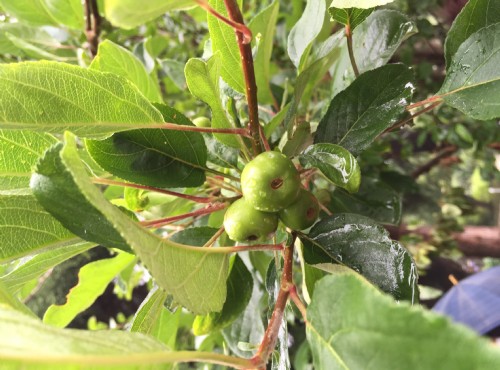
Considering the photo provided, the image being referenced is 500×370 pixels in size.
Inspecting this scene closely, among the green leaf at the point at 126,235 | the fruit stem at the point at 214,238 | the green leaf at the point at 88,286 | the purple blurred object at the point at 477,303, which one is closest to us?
the green leaf at the point at 126,235

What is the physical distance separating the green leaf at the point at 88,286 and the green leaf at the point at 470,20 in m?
0.53

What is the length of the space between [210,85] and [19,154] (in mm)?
207

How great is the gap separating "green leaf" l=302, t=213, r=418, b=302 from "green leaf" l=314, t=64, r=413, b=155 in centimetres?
9

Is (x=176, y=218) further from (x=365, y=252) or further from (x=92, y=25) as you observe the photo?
(x=92, y=25)

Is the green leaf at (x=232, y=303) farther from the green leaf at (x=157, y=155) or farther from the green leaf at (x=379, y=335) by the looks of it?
the green leaf at (x=379, y=335)

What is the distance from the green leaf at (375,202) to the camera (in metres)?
0.81

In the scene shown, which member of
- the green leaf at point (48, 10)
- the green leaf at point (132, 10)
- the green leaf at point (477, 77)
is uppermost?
the green leaf at point (48, 10)

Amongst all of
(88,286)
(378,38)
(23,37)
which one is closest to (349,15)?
(378,38)

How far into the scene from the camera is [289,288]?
411 millimetres

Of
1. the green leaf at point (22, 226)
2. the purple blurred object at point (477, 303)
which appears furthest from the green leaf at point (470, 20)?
the purple blurred object at point (477, 303)

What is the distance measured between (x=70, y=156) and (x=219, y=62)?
189 millimetres

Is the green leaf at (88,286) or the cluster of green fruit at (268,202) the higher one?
the cluster of green fruit at (268,202)

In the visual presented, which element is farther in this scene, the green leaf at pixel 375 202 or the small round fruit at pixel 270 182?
the green leaf at pixel 375 202

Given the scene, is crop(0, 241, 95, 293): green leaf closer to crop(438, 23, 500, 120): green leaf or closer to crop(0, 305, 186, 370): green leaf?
crop(0, 305, 186, 370): green leaf
